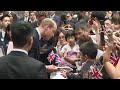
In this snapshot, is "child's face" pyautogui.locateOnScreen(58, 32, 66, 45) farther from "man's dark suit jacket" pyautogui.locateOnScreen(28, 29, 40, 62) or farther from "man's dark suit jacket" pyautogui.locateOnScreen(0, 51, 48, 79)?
"man's dark suit jacket" pyautogui.locateOnScreen(0, 51, 48, 79)

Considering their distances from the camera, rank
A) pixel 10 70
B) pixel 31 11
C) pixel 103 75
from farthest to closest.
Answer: pixel 31 11 < pixel 103 75 < pixel 10 70

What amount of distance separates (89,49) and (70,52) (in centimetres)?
21

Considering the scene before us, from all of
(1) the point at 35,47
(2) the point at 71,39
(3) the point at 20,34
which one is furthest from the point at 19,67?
(2) the point at 71,39

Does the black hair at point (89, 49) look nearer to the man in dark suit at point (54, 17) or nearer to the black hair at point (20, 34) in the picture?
the man in dark suit at point (54, 17)

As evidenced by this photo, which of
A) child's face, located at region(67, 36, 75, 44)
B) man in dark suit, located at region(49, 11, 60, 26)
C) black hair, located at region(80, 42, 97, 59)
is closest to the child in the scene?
black hair, located at region(80, 42, 97, 59)

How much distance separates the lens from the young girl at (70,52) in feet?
7.82

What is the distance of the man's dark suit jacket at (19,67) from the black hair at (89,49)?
2.07ft

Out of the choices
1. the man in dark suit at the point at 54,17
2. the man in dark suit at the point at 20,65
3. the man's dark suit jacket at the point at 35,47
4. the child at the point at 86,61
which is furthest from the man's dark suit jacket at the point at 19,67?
the man in dark suit at the point at 54,17
